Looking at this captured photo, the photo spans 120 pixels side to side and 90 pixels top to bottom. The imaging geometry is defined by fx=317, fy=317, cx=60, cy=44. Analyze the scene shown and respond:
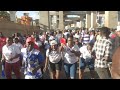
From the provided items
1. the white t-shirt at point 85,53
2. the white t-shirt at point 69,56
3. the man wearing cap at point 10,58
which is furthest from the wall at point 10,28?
the white t-shirt at point 69,56

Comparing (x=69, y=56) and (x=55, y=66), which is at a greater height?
(x=69, y=56)

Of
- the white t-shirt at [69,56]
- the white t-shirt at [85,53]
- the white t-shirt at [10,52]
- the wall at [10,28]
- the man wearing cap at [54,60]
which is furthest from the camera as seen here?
the wall at [10,28]

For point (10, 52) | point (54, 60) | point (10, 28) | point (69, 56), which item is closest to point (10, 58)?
point (10, 52)

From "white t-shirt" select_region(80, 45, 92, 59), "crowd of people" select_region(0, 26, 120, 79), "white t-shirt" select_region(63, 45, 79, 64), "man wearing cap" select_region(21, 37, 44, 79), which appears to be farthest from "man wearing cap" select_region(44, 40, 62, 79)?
"man wearing cap" select_region(21, 37, 44, 79)

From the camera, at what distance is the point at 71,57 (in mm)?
7133

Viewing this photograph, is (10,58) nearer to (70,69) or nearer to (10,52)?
(10,52)

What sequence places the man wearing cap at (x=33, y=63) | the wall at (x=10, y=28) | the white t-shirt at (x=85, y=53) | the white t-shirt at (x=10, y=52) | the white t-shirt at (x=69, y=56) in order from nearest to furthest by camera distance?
the man wearing cap at (x=33, y=63) → the white t-shirt at (x=69, y=56) → the white t-shirt at (x=10, y=52) → the white t-shirt at (x=85, y=53) → the wall at (x=10, y=28)

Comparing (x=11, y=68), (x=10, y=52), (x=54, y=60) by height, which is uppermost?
(x=10, y=52)

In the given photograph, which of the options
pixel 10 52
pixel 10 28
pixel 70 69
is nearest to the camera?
pixel 70 69

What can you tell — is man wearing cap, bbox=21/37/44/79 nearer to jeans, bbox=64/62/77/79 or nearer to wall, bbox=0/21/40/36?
jeans, bbox=64/62/77/79

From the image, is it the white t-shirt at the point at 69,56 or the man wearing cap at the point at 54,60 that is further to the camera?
the white t-shirt at the point at 69,56

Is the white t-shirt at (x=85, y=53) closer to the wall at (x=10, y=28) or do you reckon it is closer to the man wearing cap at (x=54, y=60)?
the man wearing cap at (x=54, y=60)
